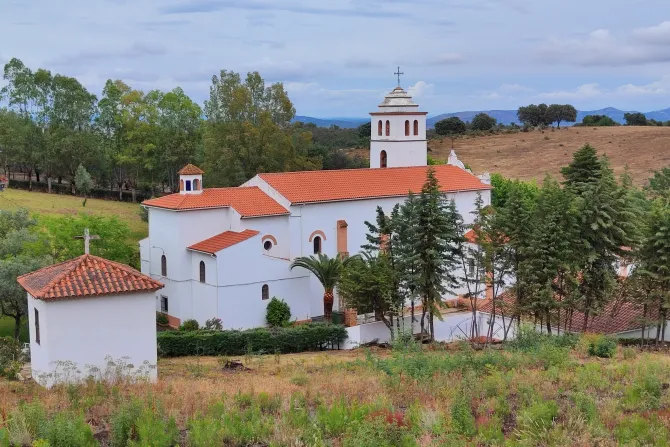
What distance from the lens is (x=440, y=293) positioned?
93.7ft

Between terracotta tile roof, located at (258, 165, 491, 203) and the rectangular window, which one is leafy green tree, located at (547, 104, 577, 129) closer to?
terracotta tile roof, located at (258, 165, 491, 203)

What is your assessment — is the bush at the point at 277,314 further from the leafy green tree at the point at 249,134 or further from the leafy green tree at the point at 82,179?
the leafy green tree at the point at 82,179

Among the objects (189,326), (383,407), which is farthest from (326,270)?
(383,407)

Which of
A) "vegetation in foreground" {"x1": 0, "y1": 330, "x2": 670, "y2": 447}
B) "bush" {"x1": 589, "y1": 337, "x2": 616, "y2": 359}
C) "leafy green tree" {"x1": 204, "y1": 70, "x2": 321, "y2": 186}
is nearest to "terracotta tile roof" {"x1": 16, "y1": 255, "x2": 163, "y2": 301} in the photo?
"vegetation in foreground" {"x1": 0, "y1": 330, "x2": 670, "y2": 447}

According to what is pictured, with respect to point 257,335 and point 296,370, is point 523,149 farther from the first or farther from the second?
point 296,370

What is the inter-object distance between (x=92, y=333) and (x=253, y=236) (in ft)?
44.0

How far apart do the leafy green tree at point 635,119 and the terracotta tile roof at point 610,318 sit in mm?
93839

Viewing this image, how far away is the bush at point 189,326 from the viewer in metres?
31.0

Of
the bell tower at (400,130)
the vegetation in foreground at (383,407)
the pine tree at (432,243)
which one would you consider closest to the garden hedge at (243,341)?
the pine tree at (432,243)

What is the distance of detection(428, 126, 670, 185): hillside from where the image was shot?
80031 millimetres

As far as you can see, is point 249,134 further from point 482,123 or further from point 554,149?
point 482,123

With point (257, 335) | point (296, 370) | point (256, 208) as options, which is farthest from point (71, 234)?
point (296, 370)

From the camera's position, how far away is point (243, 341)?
28391 mm

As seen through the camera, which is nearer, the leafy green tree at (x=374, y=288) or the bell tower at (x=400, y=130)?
the leafy green tree at (x=374, y=288)
